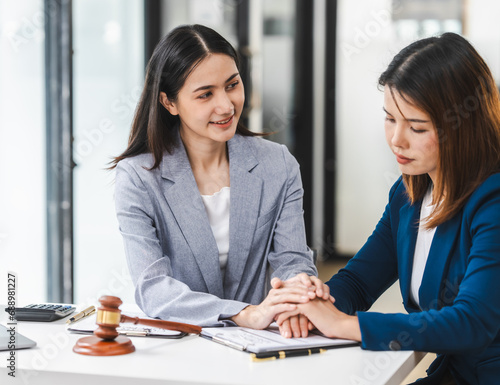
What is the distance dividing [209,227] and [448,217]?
2.18 ft

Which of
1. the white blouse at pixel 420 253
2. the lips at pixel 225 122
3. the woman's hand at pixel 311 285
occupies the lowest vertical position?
the woman's hand at pixel 311 285

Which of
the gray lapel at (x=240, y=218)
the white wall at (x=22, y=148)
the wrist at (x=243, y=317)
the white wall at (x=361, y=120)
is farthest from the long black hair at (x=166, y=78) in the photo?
the white wall at (x=361, y=120)

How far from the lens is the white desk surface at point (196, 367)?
1229mm

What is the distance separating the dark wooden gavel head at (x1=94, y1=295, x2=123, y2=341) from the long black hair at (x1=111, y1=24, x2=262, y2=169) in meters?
0.61

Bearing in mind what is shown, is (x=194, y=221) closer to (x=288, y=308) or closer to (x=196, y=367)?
(x=288, y=308)

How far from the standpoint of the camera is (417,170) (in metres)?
1.57

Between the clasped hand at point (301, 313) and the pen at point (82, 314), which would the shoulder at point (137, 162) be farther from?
the clasped hand at point (301, 313)

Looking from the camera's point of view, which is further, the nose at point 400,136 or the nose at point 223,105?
the nose at point 223,105

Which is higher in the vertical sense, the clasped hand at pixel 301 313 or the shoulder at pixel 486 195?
the shoulder at pixel 486 195

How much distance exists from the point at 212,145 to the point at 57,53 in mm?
1503

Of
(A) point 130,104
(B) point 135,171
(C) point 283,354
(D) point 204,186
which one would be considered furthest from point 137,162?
(A) point 130,104

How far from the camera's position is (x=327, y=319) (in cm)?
148

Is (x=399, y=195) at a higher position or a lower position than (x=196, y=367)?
higher

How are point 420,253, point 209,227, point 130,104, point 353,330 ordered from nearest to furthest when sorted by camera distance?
point 353,330 → point 420,253 → point 209,227 → point 130,104
